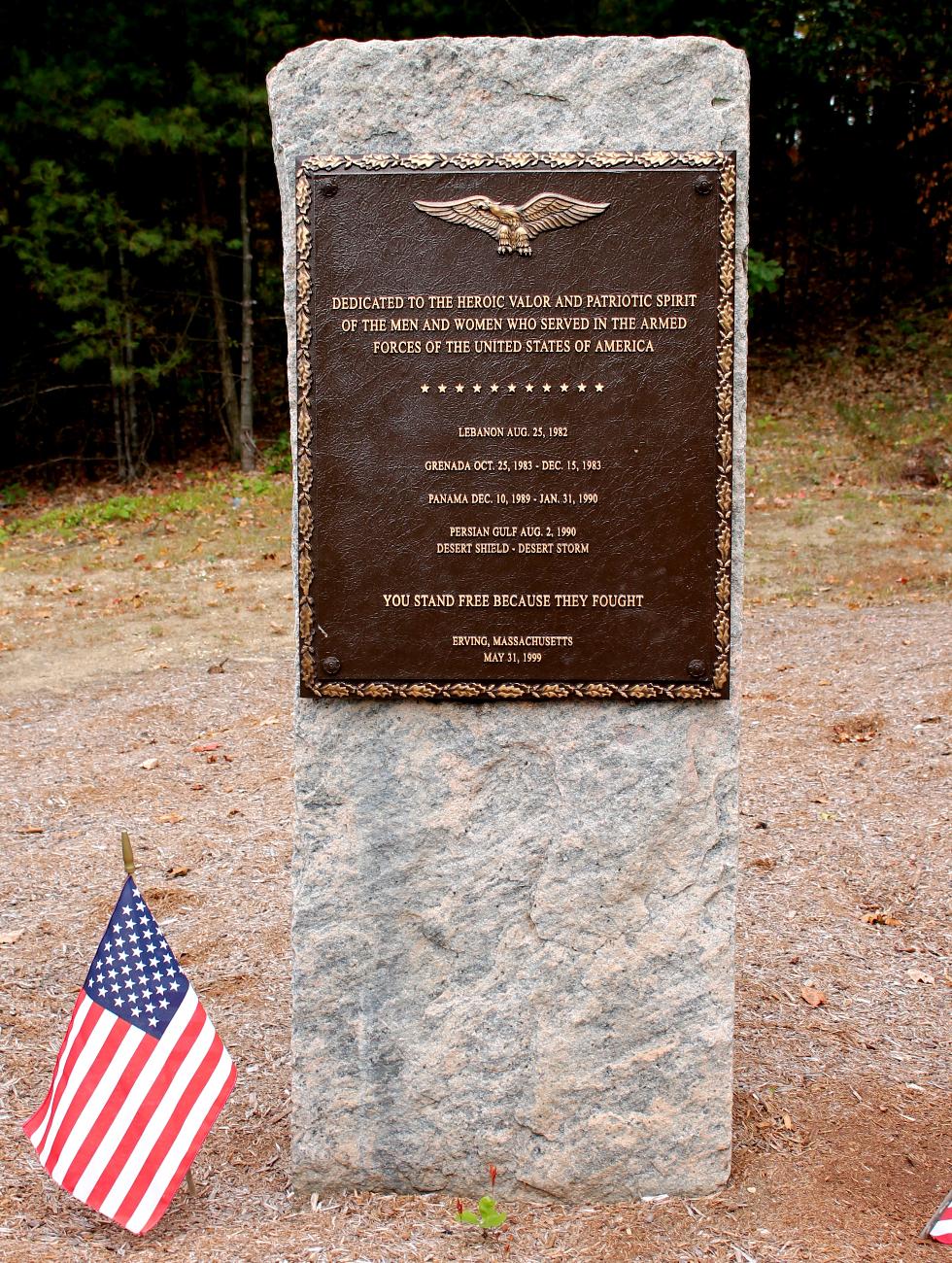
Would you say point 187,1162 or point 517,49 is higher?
point 517,49

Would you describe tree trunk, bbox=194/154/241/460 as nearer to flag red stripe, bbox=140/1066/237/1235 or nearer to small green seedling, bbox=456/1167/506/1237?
flag red stripe, bbox=140/1066/237/1235

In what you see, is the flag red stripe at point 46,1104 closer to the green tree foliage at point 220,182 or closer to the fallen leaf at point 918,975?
the fallen leaf at point 918,975

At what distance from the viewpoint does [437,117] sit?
2.93 meters

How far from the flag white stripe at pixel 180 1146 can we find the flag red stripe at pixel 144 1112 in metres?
0.09

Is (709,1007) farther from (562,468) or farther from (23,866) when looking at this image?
(23,866)

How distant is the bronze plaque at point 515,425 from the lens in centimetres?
292

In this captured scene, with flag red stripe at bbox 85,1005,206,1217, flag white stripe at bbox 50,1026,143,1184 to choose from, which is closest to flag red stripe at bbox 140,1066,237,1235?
flag red stripe at bbox 85,1005,206,1217

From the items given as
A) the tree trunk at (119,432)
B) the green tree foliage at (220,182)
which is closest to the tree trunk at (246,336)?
the green tree foliage at (220,182)

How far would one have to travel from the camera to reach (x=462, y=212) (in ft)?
9.59

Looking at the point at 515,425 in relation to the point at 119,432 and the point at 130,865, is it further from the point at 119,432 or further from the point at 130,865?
the point at 119,432

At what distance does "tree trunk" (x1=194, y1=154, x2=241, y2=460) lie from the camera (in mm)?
15680

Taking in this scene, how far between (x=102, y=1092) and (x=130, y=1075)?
89 mm

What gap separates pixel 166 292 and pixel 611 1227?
14705 millimetres

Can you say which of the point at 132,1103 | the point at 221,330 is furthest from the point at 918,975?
the point at 221,330
